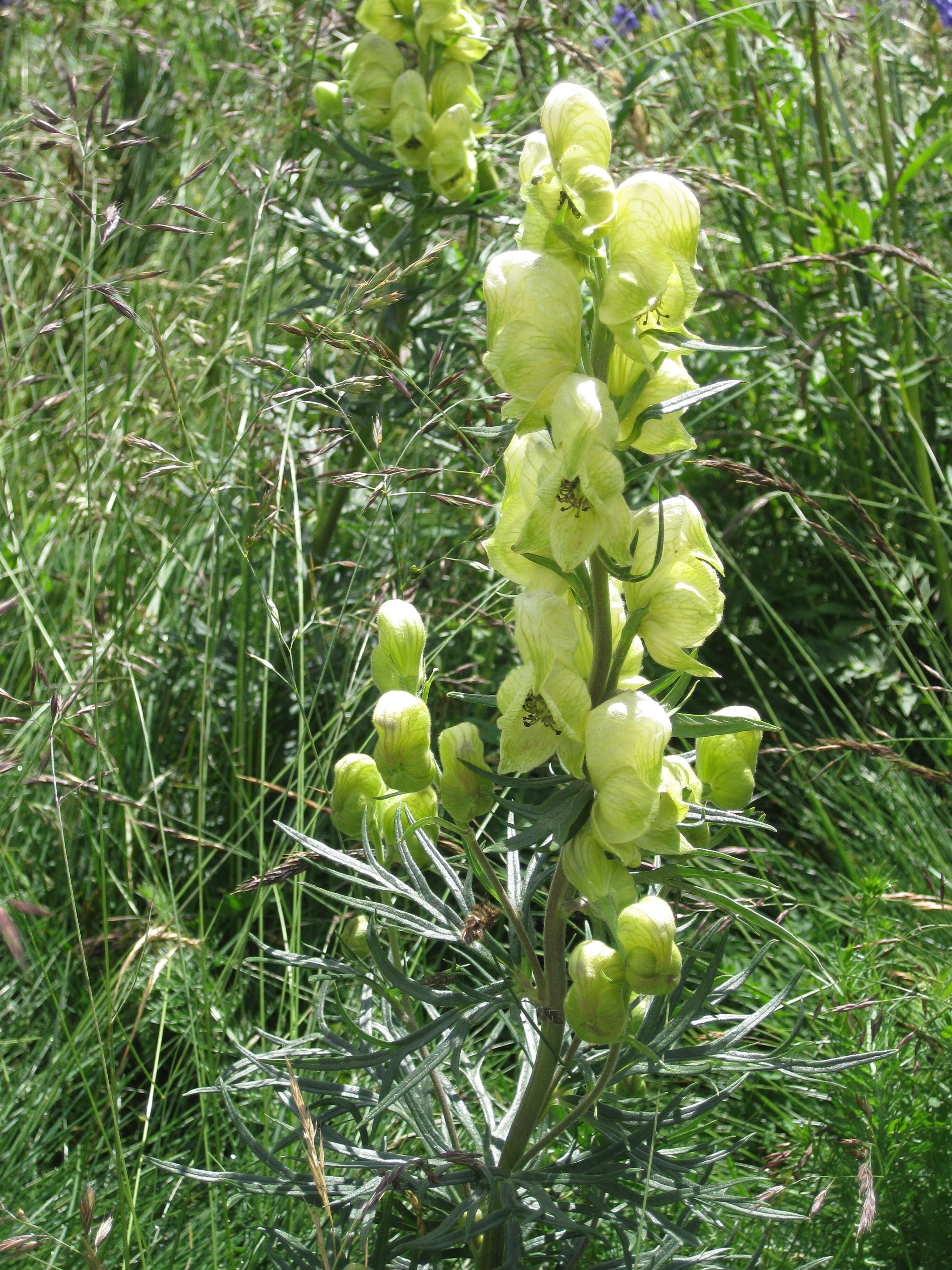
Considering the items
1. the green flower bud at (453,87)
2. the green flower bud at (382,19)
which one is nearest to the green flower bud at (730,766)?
the green flower bud at (453,87)

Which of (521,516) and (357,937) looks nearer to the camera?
(521,516)

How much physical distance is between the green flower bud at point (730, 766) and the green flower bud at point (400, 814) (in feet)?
1.08

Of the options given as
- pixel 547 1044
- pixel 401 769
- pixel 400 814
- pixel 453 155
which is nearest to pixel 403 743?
pixel 401 769

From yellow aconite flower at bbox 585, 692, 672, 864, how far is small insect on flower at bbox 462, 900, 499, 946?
18 cm

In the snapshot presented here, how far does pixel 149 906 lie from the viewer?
206 cm

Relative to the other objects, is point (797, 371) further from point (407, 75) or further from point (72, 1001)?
point (72, 1001)

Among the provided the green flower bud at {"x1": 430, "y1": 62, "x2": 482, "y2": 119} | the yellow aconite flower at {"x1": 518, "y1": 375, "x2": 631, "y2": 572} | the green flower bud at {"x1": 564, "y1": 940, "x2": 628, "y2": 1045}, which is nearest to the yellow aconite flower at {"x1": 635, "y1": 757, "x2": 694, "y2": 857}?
the green flower bud at {"x1": 564, "y1": 940, "x2": 628, "y2": 1045}

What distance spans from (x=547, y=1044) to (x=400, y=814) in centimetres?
30

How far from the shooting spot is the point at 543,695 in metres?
1.07

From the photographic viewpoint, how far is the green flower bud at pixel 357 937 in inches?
53.9

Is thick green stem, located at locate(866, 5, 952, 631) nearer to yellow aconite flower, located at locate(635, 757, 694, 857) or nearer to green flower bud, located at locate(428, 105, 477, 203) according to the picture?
green flower bud, located at locate(428, 105, 477, 203)

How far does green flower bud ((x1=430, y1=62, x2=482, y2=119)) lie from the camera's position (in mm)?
2342

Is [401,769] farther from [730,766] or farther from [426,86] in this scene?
[426,86]

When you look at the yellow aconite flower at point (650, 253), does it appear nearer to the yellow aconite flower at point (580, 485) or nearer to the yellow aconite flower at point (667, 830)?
the yellow aconite flower at point (580, 485)
